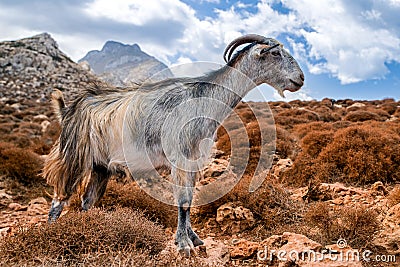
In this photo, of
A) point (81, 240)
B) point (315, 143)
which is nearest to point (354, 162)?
point (315, 143)

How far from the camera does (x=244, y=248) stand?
386cm

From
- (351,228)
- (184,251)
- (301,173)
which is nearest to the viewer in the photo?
(184,251)

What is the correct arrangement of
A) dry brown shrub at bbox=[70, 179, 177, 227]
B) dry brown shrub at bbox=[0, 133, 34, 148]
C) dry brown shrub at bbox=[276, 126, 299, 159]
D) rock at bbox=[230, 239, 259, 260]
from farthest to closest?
dry brown shrub at bbox=[0, 133, 34, 148]
dry brown shrub at bbox=[276, 126, 299, 159]
dry brown shrub at bbox=[70, 179, 177, 227]
rock at bbox=[230, 239, 259, 260]

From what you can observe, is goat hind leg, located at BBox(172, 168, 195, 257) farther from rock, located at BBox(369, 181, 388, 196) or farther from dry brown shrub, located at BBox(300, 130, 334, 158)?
dry brown shrub, located at BBox(300, 130, 334, 158)

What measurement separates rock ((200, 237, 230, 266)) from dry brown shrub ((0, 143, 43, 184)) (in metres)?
4.68

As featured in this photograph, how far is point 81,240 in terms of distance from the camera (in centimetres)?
317

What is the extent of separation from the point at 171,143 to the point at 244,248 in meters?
1.35

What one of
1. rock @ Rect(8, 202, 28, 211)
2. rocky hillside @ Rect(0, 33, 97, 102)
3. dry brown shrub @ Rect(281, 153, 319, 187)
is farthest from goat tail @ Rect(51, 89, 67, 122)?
rocky hillside @ Rect(0, 33, 97, 102)

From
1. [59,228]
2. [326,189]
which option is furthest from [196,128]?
[326,189]

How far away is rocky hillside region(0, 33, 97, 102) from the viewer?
42.5 meters

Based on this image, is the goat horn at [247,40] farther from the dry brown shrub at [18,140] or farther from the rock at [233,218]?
the dry brown shrub at [18,140]

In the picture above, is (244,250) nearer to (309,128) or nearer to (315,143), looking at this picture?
(315,143)

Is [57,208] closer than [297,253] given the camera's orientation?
No

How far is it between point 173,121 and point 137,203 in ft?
6.48
